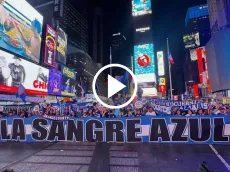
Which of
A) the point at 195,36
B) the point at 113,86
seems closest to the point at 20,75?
the point at 113,86

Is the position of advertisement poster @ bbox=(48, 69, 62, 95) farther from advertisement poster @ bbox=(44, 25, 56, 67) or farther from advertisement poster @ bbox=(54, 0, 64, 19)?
advertisement poster @ bbox=(54, 0, 64, 19)

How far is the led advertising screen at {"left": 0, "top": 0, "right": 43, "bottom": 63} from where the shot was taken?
82.3 feet

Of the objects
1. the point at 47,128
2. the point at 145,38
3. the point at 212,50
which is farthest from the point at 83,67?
the point at 47,128

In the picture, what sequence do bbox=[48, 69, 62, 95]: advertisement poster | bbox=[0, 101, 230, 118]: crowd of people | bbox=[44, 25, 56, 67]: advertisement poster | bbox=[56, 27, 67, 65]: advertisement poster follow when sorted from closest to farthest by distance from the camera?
bbox=[0, 101, 230, 118]: crowd of people < bbox=[44, 25, 56, 67]: advertisement poster < bbox=[48, 69, 62, 95]: advertisement poster < bbox=[56, 27, 67, 65]: advertisement poster

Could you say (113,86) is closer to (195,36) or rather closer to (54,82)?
(54,82)

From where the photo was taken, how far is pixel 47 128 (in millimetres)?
11094

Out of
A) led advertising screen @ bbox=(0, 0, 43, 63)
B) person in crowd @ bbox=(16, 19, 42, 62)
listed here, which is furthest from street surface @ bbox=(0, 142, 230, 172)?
person in crowd @ bbox=(16, 19, 42, 62)

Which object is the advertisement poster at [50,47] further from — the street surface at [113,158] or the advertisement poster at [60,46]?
the street surface at [113,158]

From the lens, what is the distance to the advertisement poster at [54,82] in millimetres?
38906

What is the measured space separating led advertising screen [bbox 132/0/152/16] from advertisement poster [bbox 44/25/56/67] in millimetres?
78163

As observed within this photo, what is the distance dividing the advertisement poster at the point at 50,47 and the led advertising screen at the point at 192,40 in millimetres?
116025

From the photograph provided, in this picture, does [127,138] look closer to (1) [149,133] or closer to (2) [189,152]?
(1) [149,133]

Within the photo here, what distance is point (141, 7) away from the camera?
341 ft

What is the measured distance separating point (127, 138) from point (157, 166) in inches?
165
